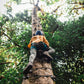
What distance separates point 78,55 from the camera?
4.95 metres

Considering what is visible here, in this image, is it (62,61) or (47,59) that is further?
(62,61)

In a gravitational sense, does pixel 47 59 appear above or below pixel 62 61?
above

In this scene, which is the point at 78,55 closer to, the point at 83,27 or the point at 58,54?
the point at 58,54

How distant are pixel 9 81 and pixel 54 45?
9.54 feet

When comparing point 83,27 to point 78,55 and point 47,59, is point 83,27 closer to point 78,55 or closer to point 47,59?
point 78,55

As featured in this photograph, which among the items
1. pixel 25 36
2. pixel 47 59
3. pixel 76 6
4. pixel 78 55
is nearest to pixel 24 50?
pixel 25 36

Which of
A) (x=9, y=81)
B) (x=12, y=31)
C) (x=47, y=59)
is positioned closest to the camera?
(x=47, y=59)

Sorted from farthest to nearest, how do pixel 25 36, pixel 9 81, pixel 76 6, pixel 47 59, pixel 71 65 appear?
pixel 76 6 → pixel 25 36 → pixel 71 65 → pixel 9 81 → pixel 47 59

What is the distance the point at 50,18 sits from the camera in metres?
6.83

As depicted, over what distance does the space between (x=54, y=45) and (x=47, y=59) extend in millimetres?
2352

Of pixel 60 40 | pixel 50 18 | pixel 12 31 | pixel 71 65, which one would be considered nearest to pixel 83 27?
pixel 60 40

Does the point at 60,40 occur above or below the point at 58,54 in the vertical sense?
above

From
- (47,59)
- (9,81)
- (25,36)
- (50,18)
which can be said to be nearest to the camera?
(47,59)

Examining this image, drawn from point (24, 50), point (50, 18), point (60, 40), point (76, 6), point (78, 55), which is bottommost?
point (78, 55)
